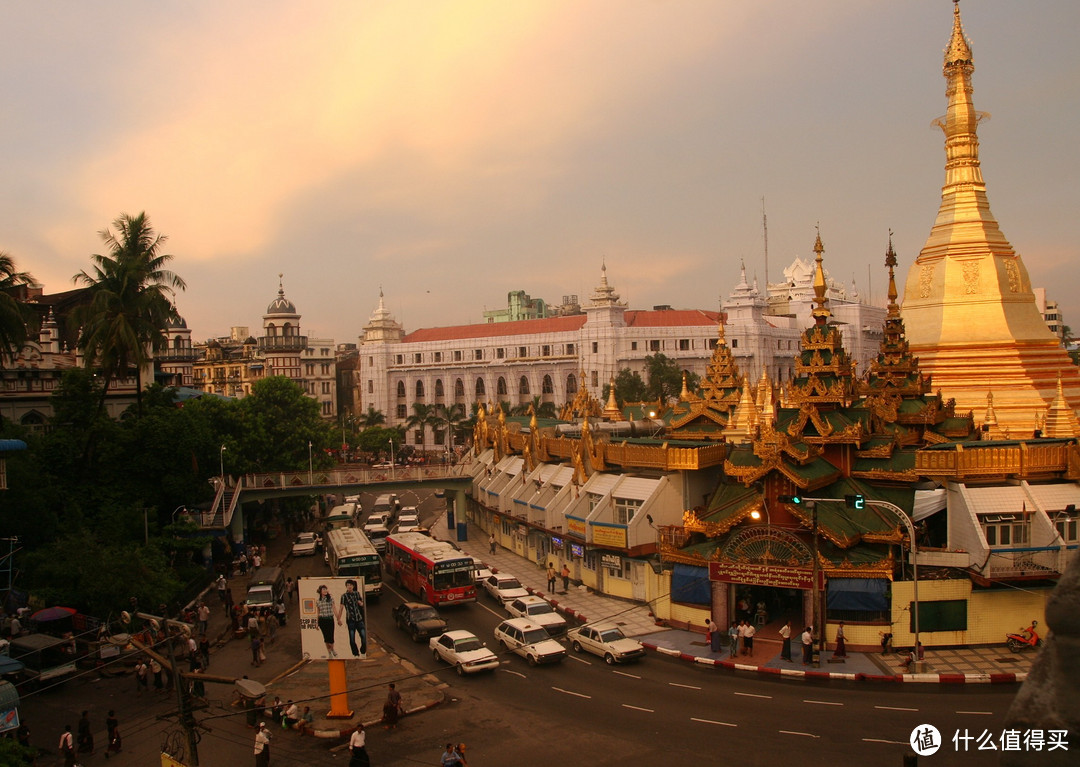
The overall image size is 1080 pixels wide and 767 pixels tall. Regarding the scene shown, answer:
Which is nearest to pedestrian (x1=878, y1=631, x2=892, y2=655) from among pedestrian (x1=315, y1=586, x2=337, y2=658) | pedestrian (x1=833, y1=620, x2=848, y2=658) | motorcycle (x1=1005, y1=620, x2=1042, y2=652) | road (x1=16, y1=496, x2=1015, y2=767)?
pedestrian (x1=833, y1=620, x2=848, y2=658)

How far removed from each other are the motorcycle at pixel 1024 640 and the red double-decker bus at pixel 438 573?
59.4ft

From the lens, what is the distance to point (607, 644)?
25531 millimetres

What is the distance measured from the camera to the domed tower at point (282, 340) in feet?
345

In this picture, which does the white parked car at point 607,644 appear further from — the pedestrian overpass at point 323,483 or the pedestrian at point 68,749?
the pedestrian overpass at point 323,483

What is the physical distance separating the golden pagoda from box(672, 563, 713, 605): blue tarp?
2127 centimetres

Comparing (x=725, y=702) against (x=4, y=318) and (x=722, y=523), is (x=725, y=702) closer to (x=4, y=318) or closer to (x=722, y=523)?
(x=722, y=523)

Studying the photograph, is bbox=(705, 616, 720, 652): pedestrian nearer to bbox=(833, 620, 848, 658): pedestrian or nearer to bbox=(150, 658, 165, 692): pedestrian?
bbox=(833, 620, 848, 658): pedestrian

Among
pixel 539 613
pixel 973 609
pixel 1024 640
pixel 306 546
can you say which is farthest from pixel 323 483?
pixel 1024 640

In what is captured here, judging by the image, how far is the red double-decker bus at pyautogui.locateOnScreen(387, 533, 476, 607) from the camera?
32125 mm

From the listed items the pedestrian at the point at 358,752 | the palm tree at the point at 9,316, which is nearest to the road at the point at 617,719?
the pedestrian at the point at 358,752

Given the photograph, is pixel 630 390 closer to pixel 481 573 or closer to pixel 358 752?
pixel 481 573

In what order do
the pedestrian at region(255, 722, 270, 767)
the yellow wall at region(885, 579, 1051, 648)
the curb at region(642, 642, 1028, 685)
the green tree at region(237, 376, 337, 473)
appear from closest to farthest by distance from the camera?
the pedestrian at region(255, 722, 270, 767) → the curb at region(642, 642, 1028, 685) → the yellow wall at region(885, 579, 1051, 648) → the green tree at region(237, 376, 337, 473)

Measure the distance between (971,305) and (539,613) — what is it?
29257mm

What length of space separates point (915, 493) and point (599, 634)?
12152 millimetres
